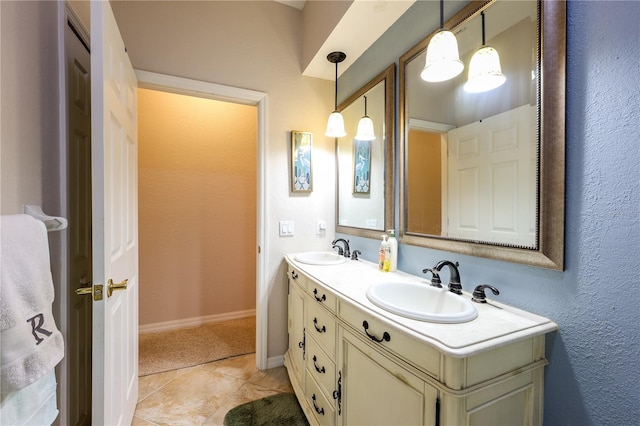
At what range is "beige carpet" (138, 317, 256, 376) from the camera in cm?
214

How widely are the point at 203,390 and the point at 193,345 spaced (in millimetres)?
693

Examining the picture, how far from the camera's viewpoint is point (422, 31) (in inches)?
55.4

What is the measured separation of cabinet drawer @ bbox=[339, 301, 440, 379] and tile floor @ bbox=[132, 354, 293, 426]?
1158 mm

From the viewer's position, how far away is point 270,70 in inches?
80.4

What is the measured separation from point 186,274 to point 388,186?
2321 millimetres

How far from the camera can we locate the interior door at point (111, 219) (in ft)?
3.19

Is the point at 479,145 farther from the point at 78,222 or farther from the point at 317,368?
the point at 78,222

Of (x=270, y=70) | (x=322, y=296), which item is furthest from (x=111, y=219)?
(x=270, y=70)

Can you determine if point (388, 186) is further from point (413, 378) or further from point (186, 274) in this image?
point (186, 274)

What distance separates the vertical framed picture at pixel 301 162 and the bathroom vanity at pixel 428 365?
3.31 feet

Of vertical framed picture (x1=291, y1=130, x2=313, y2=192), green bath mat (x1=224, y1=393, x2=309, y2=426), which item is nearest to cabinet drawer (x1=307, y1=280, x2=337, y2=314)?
green bath mat (x1=224, y1=393, x2=309, y2=426)

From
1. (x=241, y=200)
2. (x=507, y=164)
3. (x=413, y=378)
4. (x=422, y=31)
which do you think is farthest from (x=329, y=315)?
(x=241, y=200)

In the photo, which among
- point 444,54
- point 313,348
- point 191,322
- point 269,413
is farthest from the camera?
point 191,322

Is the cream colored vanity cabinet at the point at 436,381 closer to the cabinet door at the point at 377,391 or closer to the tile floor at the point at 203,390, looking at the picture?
the cabinet door at the point at 377,391
